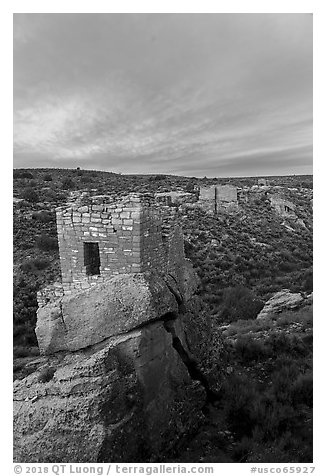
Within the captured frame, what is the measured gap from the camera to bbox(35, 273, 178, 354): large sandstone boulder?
4.38 m

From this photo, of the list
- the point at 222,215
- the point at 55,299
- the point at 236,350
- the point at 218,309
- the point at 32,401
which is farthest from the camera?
the point at 222,215

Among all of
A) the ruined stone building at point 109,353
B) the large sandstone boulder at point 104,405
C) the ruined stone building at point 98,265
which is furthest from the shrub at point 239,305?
the ruined stone building at point 98,265

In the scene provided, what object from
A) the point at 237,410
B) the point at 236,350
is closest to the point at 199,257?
the point at 236,350

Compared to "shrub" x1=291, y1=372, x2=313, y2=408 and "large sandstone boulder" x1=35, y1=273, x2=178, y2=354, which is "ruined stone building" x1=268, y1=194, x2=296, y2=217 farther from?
"large sandstone boulder" x1=35, y1=273, x2=178, y2=354

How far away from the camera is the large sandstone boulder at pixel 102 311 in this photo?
14.4 ft

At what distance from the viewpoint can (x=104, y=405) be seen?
3936mm

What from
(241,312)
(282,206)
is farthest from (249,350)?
(282,206)

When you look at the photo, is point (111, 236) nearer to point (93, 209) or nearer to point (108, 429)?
point (93, 209)

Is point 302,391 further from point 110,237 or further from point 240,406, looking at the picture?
point 110,237

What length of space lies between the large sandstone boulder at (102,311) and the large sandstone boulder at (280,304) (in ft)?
23.0

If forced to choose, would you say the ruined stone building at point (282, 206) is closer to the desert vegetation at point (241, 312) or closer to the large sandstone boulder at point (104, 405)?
the desert vegetation at point (241, 312)

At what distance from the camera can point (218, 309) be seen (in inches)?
484

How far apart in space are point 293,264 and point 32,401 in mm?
16822

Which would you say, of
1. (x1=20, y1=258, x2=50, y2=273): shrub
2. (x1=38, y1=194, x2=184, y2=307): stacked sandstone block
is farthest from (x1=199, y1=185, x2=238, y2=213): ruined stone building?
(x1=38, y1=194, x2=184, y2=307): stacked sandstone block
